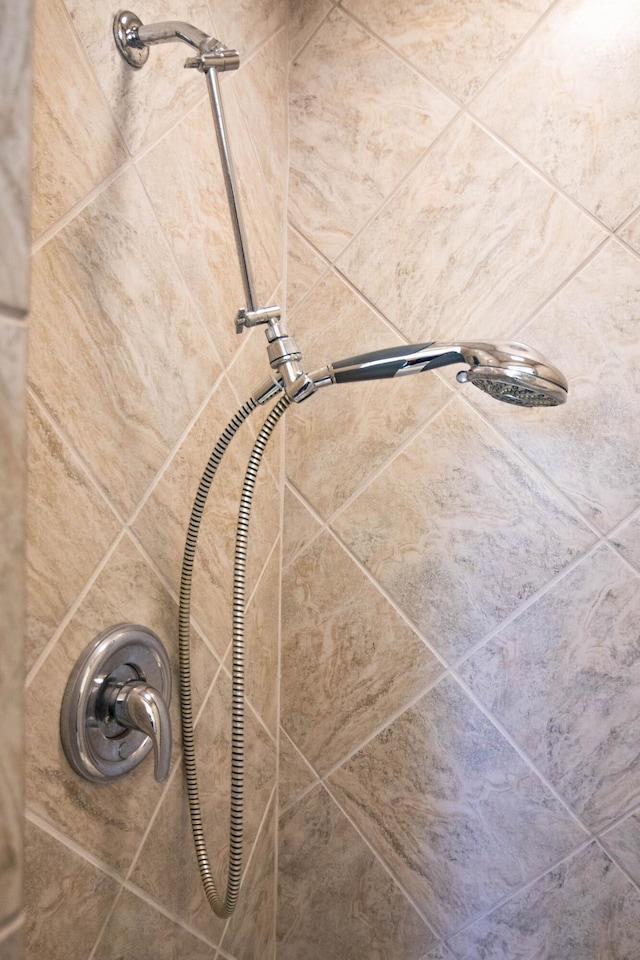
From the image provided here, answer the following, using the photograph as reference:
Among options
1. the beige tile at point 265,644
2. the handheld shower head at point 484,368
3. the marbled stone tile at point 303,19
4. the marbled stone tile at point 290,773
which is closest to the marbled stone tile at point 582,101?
the marbled stone tile at point 303,19

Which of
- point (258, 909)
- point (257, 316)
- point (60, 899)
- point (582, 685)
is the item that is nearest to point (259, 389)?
point (257, 316)

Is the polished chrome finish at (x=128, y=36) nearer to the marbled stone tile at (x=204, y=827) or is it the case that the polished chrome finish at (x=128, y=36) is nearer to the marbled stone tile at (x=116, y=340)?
the marbled stone tile at (x=116, y=340)

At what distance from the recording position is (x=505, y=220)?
3.43ft

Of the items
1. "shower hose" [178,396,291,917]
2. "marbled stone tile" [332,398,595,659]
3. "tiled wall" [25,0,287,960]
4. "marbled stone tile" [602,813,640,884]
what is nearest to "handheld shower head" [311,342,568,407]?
"shower hose" [178,396,291,917]

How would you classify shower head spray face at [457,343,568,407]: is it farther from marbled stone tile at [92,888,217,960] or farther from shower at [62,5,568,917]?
marbled stone tile at [92,888,217,960]

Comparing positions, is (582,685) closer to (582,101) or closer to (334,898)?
(334,898)

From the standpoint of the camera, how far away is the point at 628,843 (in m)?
0.98

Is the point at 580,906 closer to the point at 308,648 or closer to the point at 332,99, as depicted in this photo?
the point at 308,648

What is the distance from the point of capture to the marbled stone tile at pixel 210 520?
775 millimetres

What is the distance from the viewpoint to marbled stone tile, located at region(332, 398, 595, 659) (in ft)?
3.38

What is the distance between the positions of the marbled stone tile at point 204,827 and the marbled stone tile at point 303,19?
1.06 meters

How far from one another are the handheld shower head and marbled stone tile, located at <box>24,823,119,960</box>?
534mm

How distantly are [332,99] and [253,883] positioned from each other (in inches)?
51.7

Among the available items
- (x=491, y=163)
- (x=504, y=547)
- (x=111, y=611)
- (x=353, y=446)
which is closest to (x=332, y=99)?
(x=491, y=163)
